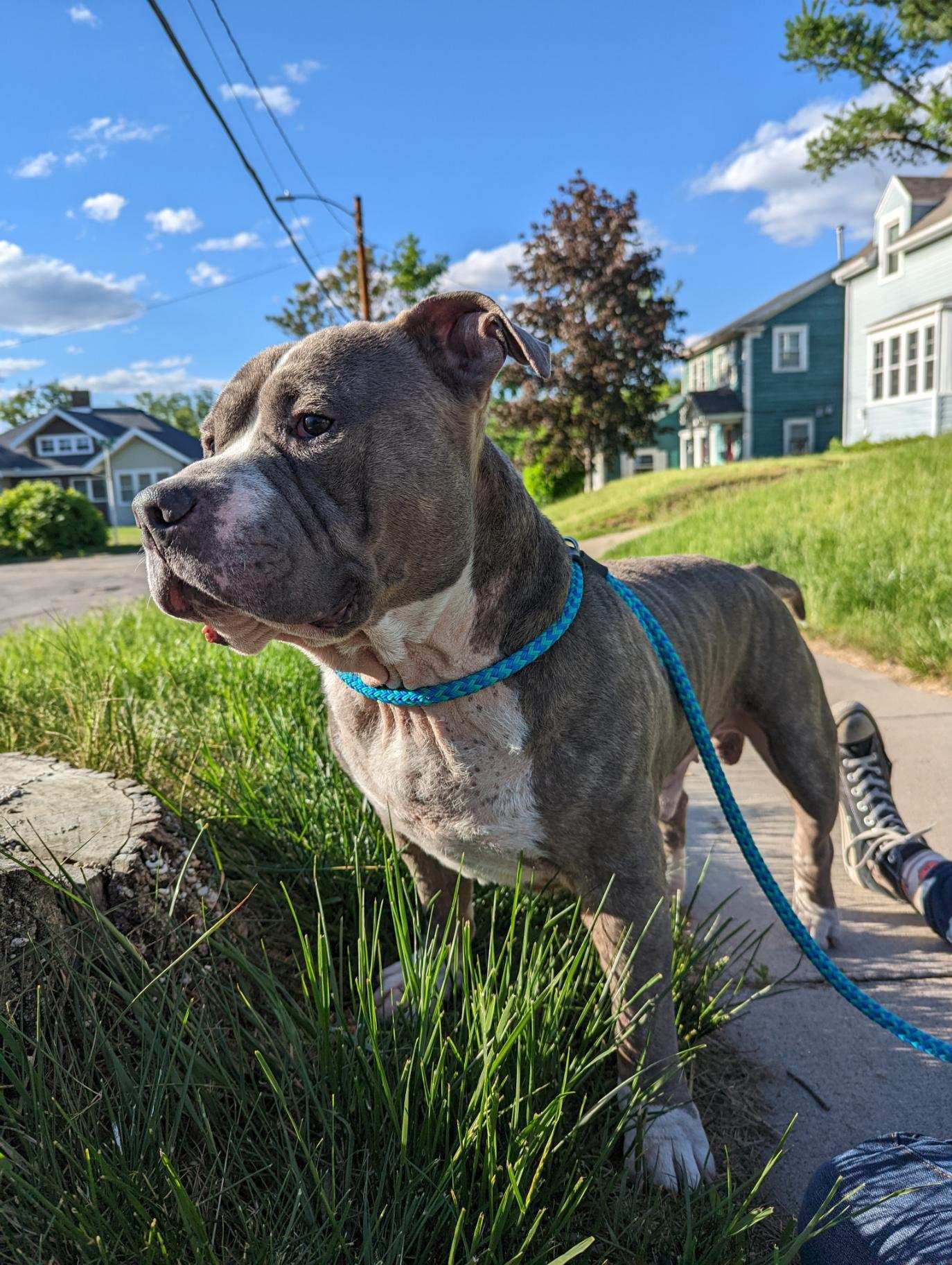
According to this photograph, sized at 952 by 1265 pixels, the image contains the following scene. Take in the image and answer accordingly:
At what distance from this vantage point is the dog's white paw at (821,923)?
314cm

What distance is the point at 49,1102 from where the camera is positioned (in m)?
1.73

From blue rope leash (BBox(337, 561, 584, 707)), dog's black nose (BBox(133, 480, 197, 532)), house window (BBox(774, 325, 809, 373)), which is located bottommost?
blue rope leash (BBox(337, 561, 584, 707))

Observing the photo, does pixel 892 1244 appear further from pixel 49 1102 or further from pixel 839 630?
pixel 839 630

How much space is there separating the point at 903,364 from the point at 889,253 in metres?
3.53

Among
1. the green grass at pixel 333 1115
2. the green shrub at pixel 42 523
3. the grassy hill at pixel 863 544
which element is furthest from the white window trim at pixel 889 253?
the green shrub at pixel 42 523

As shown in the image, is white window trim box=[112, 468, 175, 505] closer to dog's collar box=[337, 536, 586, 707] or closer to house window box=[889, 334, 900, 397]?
house window box=[889, 334, 900, 397]

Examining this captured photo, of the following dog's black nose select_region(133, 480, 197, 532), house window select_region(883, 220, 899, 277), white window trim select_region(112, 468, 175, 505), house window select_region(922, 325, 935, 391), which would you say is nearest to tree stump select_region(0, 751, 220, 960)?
dog's black nose select_region(133, 480, 197, 532)

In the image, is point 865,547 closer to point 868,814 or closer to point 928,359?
point 868,814

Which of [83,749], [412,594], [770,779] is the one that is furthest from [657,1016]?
[770,779]

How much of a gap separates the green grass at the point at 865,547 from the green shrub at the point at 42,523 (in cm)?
2830

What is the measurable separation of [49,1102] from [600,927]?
1186 mm

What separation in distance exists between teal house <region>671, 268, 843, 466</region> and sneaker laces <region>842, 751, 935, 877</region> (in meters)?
33.0

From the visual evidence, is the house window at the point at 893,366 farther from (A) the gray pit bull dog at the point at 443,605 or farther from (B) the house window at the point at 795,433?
(A) the gray pit bull dog at the point at 443,605

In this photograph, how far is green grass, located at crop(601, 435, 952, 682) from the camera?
6.12 metres
